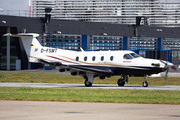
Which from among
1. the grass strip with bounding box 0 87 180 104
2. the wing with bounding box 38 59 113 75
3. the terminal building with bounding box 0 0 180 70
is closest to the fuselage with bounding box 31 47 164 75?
the wing with bounding box 38 59 113 75

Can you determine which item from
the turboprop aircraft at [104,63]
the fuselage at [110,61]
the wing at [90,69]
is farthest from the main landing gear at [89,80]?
the fuselage at [110,61]

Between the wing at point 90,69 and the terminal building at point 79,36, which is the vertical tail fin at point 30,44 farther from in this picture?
the terminal building at point 79,36

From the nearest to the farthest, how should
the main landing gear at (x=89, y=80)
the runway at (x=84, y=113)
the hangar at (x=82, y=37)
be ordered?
the runway at (x=84, y=113) → the main landing gear at (x=89, y=80) → the hangar at (x=82, y=37)

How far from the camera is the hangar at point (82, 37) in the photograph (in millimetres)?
61625

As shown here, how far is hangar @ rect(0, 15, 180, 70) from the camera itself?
6162 centimetres

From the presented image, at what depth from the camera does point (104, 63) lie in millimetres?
29375

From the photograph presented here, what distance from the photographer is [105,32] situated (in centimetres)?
7238

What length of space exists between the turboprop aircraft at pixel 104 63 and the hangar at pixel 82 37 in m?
29.7

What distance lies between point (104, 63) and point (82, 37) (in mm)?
40415

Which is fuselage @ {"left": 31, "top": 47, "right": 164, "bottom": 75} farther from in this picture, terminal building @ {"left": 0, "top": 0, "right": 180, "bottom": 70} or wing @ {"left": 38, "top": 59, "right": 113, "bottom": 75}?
terminal building @ {"left": 0, "top": 0, "right": 180, "bottom": 70}

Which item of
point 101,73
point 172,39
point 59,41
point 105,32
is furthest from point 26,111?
point 172,39

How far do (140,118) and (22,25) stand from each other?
168 feet

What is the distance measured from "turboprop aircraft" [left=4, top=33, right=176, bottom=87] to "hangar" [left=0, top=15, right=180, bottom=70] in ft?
97.4

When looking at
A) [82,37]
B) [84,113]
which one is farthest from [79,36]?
[84,113]
